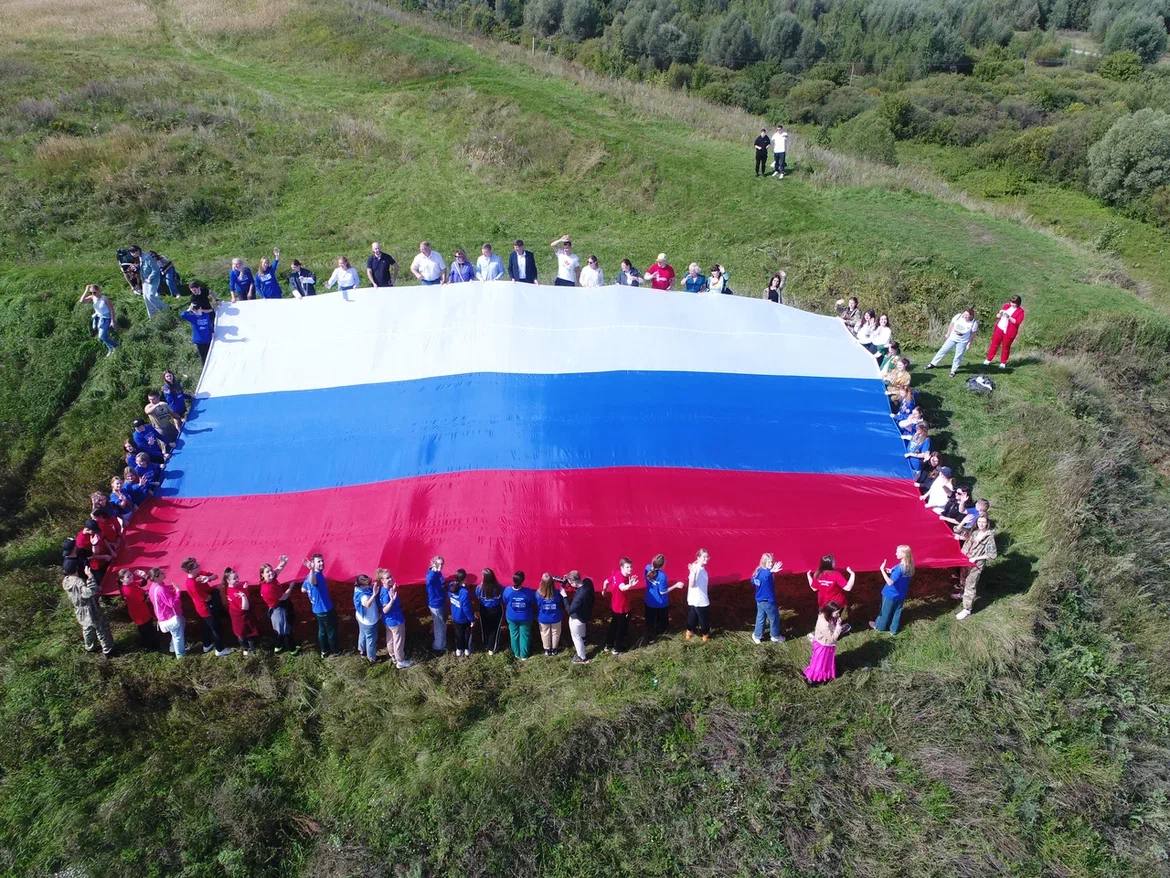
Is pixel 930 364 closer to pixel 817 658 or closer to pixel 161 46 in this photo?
pixel 817 658

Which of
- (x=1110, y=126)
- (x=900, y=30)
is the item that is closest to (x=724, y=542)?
(x=1110, y=126)

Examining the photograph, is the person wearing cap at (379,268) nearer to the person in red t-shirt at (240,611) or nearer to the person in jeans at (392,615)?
the person in red t-shirt at (240,611)

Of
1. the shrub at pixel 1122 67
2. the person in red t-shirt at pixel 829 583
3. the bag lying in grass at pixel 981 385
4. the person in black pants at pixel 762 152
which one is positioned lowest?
the person in red t-shirt at pixel 829 583

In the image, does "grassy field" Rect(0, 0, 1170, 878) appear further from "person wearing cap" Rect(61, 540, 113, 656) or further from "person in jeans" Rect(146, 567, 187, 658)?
"person in jeans" Rect(146, 567, 187, 658)

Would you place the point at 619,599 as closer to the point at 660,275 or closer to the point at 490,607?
the point at 490,607

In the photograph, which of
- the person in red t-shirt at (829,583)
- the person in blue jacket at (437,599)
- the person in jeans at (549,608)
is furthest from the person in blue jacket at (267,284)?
the person in red t-shirt at (829,583)

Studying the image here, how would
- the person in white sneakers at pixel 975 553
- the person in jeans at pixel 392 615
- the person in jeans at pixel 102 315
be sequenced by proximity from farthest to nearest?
the person in jeans at pixel 102 315
the person in white sneakers at pixel 975 553
the person in jeans at pixel 392 615

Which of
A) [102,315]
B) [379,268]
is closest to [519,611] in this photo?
[379,268]
